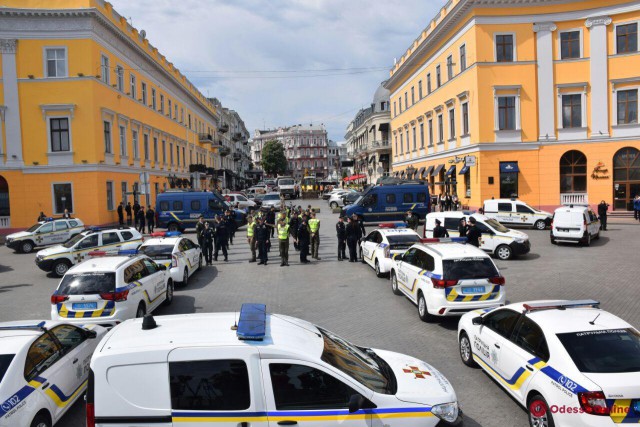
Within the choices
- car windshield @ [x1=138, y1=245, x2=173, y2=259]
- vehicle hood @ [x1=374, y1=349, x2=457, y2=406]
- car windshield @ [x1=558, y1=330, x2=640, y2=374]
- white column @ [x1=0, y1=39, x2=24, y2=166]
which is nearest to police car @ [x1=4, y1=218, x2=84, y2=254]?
white column @ [x1=0, y1=39, x2=24, y2=166]

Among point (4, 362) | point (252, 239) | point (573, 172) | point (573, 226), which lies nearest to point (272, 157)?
point (573, 172)

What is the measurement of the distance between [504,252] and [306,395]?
15527 mm

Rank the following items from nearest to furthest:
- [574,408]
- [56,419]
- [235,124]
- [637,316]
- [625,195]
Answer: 1. [574,408]
2. [56,419]
3. [637,316]
4. [625,195]
5. [235,124]

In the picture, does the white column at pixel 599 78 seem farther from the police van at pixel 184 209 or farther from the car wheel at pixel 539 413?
the car wheel at pixel 539 413

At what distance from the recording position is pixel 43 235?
79.4ft

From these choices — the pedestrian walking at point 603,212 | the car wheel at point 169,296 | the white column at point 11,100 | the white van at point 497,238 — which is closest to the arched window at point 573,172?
the pedestrian walking at point 603,212

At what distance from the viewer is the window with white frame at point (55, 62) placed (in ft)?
102

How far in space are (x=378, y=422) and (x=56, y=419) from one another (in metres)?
4.18

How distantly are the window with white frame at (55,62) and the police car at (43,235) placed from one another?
11.7m

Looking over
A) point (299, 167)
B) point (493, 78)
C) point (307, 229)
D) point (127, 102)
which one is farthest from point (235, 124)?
point (307, 229)

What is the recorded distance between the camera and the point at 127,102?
124 feet

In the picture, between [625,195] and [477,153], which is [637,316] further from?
[625,195]

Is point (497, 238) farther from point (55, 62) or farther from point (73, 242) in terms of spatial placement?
point (55, 62)

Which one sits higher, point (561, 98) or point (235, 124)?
point (235, 124)
